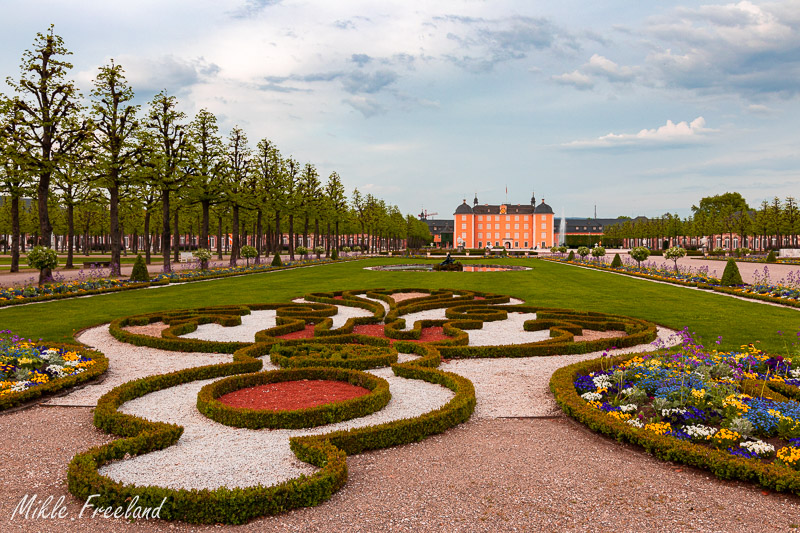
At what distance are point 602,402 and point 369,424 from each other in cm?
291

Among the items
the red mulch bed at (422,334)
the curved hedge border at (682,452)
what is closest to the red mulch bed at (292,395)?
the curved hedge border at (682,452)

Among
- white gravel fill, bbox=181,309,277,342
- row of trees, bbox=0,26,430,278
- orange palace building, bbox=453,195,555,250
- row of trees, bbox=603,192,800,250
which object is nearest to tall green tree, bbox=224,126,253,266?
row of trees, bbox=0,26,430,278

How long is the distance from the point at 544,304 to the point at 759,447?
11.0 metres

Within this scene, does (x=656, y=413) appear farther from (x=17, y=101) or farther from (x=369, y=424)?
(x=17, y=101)

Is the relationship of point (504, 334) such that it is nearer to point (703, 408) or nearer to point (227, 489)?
point (703, 408)

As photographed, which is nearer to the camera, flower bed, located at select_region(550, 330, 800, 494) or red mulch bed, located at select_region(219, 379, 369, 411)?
flower bed, located at select_region(550, 330, 800, 494)

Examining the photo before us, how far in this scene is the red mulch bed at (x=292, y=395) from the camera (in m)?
6.03

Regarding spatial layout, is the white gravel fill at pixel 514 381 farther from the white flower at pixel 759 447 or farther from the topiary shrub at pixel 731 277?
the topiary shrub at pixel 731 277

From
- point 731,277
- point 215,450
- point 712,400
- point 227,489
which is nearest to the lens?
point 227,489

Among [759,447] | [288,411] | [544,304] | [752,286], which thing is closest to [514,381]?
[759,447]

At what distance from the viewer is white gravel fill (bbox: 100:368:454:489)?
4.15 metres

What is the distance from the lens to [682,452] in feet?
14.8

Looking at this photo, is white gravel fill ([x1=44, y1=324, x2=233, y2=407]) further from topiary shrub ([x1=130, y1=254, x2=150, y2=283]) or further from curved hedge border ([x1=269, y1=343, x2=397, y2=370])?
topiary shrub ([x1=130, y1=254, x2=150, y2=283])

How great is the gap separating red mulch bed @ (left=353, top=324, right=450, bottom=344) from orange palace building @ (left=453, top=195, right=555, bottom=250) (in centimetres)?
11726
